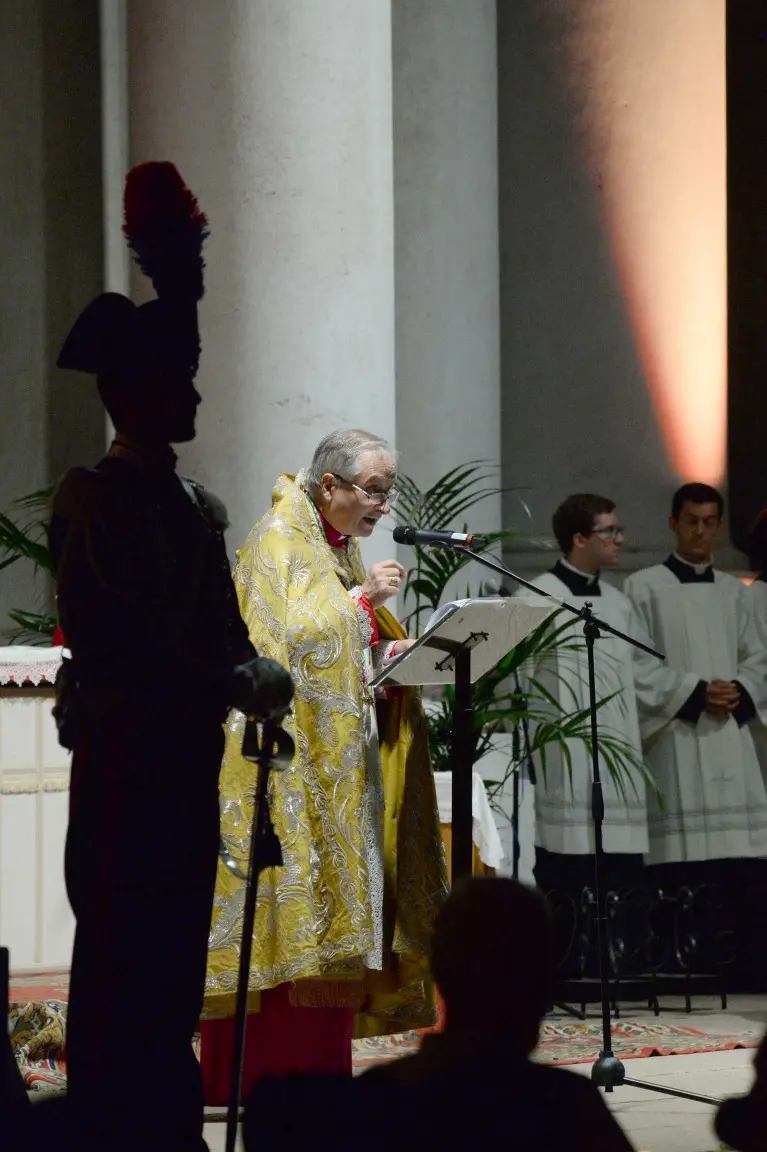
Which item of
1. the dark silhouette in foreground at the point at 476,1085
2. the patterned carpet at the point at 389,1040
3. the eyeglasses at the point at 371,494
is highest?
the eyeglasses at the point at 371,494

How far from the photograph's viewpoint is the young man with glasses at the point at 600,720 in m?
7.21

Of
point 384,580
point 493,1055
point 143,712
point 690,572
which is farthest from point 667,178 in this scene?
point 493,1055

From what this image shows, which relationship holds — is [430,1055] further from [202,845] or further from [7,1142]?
[202,845]

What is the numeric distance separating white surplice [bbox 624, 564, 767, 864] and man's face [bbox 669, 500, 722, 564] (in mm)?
117

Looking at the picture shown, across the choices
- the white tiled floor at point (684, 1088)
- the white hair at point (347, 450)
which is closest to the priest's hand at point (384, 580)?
the white hair at point (347, 450)

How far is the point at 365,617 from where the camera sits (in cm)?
478

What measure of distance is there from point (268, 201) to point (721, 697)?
2780 mm

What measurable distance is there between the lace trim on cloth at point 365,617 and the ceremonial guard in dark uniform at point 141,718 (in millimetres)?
1370

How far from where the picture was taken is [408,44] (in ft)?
25.7

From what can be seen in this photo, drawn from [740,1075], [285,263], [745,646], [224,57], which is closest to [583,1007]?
[740,1075]

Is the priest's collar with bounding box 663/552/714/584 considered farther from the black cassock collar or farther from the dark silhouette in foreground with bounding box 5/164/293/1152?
the dark silhouette in foreground with bounding box 5/164/293/1152

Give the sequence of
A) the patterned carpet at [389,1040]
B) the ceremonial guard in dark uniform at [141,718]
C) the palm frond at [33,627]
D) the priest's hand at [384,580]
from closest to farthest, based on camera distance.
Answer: the ceremonial guard in dark uniform at [141,718], the priest's hand at [384,580], the patterned carpet at [389,1040], the palm frond at [33,627]

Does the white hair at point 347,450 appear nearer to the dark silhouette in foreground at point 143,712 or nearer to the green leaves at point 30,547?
the dark silhouette in foreground at point 143,712

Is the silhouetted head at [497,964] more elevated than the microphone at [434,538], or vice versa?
the microphone at [434,538]
